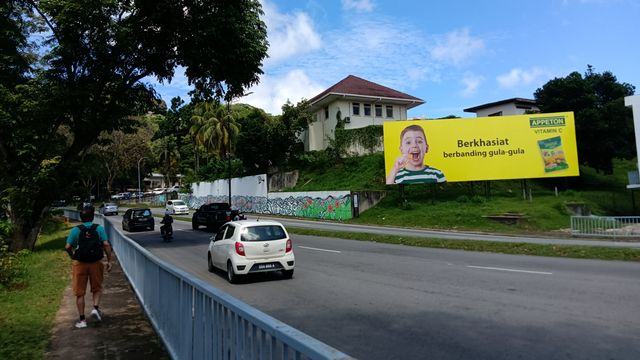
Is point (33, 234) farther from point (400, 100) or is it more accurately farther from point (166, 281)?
point (400, 100)

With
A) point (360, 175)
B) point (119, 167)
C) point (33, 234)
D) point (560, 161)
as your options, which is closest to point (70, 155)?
point (33, 234)

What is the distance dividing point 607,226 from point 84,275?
23522 mm

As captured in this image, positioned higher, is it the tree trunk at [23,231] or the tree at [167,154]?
the tree at [167,154]

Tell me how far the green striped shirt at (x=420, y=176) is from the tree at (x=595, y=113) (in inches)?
531

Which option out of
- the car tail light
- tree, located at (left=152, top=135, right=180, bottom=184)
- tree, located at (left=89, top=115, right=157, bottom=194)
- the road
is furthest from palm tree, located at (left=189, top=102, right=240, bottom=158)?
the car tail light

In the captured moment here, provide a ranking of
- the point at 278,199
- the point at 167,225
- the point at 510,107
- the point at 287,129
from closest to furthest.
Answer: the point at 167,225, the point at 278,199, the point at 287,129, the point at 510,107

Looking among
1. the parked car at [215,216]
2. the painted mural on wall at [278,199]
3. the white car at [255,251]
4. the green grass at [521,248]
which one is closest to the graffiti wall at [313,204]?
the painted mural on wall at [278,199]

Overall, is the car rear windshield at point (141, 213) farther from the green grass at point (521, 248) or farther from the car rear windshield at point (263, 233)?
the car rear windshield at point (263, 233)

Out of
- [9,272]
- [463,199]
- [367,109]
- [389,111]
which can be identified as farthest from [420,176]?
[9,272]

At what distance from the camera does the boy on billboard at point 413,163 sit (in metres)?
35.7

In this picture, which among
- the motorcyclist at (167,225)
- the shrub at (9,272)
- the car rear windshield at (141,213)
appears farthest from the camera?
the car rear windshield at (141,213)

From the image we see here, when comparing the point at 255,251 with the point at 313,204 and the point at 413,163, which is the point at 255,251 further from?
the point at 313,204

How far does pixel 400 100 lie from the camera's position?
1996 inches

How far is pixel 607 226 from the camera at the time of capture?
76.0 feet
